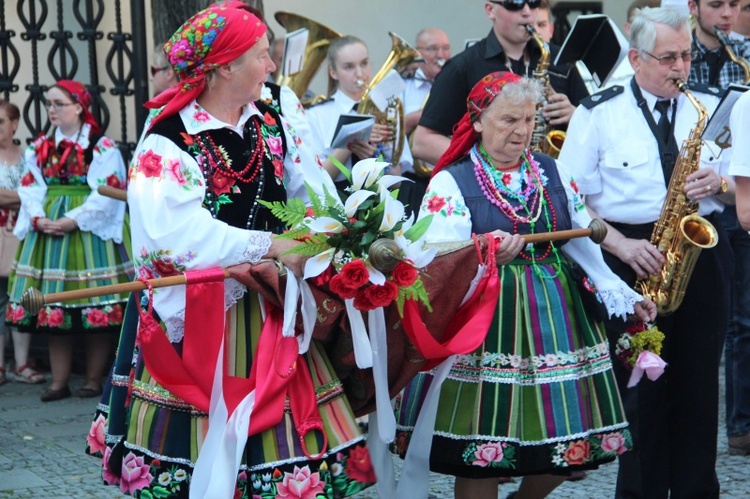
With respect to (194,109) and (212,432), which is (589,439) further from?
(194,109)

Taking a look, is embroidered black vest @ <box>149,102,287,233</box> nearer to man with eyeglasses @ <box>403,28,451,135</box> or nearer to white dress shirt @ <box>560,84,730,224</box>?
white dress shirt @ <box>560,84,730,224</box>

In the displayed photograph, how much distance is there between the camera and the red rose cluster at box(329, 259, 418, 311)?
371 cm

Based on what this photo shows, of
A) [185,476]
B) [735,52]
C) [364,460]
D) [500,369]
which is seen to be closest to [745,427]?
[735,52]

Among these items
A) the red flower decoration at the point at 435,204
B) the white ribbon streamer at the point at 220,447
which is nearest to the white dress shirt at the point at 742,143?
the red flower decoration at the point at 435,204

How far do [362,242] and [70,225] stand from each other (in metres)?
4.52

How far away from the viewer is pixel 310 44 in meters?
8.13

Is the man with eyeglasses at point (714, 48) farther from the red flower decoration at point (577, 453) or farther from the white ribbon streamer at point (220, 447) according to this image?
the white ribbon streamer at point (220, 447)

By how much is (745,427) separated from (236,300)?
3.45 meters

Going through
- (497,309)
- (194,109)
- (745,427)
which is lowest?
(745,427)

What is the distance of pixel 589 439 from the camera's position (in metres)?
4.43

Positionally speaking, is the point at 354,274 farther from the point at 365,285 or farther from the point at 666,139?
the point at 666,139

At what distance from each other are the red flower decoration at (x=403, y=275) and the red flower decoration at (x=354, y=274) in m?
0.12

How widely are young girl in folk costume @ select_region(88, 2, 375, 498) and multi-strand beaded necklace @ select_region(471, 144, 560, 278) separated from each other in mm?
825

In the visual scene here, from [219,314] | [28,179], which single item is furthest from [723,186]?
[28,179]
